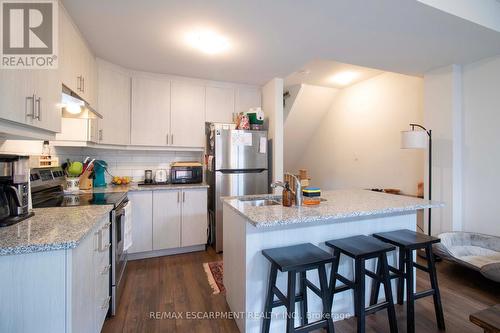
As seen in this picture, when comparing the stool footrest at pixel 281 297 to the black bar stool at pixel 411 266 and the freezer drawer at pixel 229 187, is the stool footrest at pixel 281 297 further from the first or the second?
the freezer drawer at pixel 229 187

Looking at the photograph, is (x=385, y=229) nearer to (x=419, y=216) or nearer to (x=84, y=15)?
(x=419, y=216)

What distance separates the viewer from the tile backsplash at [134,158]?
3008 millimetres

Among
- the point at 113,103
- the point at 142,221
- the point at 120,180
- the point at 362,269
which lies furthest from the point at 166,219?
the point at 362,269

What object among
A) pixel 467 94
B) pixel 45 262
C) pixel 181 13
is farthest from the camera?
pixel 467 94

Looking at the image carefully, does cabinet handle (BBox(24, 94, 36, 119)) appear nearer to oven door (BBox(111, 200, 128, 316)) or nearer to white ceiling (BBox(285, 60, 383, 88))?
oven door (BBox(111, 200, 128, 316))

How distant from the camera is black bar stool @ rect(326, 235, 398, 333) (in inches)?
55.4

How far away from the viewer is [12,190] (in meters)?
1.22

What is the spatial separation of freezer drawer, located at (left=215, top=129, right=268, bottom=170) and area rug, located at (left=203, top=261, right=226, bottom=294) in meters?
1.18

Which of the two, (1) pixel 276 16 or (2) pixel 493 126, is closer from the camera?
(1) pixel 276 16

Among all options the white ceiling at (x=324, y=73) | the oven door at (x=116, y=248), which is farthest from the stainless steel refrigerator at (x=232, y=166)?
the oven door at (x=116, y=248)

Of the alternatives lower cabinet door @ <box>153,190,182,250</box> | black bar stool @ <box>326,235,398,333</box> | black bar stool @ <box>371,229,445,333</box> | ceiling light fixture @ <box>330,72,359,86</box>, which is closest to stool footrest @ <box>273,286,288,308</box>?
black bar stool @ <box>326,235,398,333</box>

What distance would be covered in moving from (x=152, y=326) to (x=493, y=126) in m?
3.82

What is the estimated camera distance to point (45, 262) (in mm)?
970

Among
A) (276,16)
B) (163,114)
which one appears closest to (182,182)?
(163,114)
